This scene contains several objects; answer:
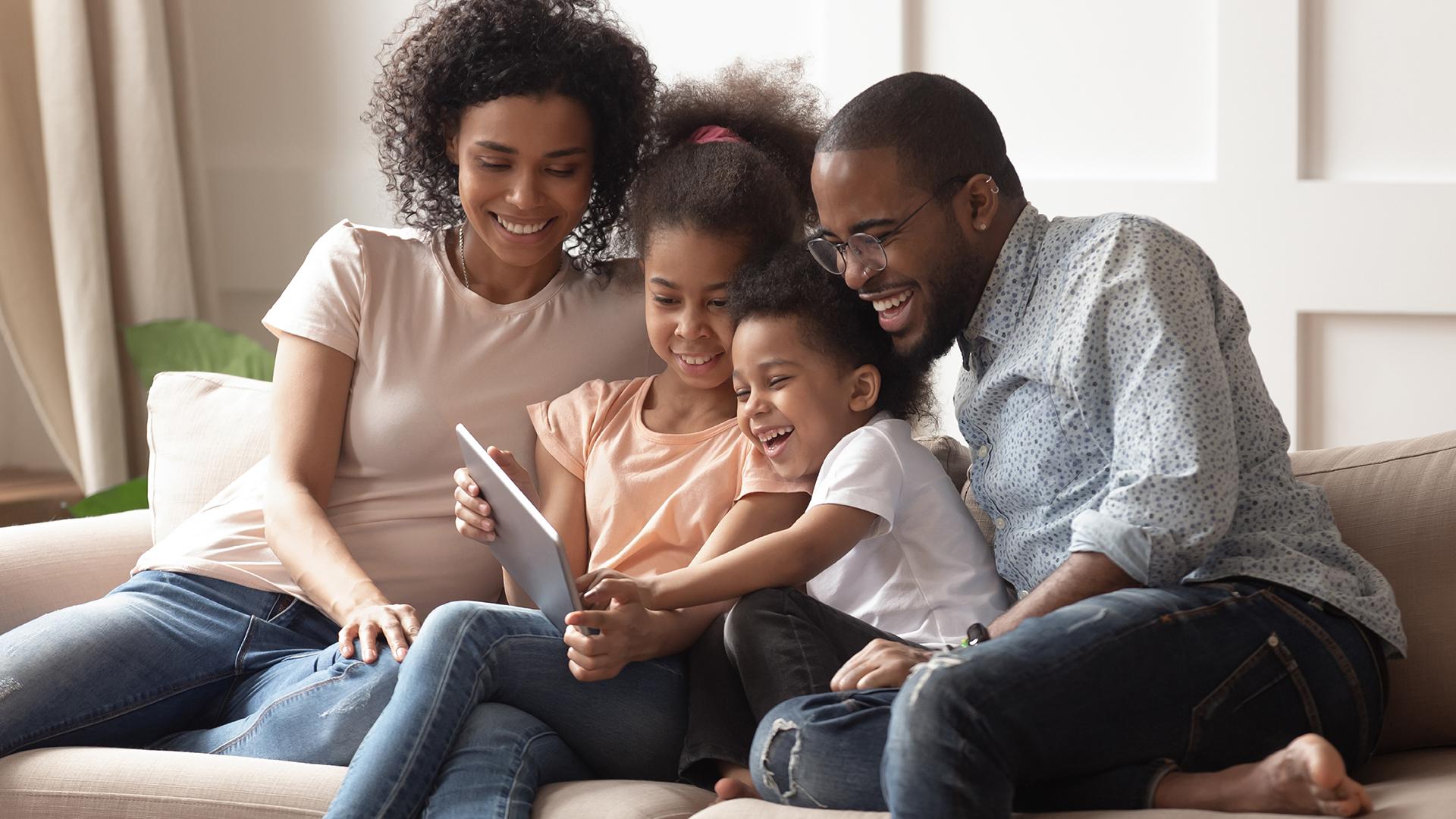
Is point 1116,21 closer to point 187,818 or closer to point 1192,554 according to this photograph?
point 1192,554

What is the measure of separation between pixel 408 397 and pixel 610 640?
0.58 metres

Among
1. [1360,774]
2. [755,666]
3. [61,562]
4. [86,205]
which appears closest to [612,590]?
[755,666]

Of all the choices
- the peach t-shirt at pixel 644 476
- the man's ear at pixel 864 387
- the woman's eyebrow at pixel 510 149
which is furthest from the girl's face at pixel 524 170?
the man's ear at pixel 864 387

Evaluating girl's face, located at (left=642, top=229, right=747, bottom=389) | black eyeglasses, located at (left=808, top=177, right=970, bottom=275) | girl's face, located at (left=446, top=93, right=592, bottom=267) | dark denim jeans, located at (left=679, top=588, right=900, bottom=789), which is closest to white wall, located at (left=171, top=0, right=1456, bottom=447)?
girl's face, located at (left=446, top=93, right=592, bottom=267)

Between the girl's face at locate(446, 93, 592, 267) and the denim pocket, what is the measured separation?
3.50ft

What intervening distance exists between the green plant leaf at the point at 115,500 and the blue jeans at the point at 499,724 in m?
1.49

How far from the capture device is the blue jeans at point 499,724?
1460mm

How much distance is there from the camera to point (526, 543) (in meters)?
1.49

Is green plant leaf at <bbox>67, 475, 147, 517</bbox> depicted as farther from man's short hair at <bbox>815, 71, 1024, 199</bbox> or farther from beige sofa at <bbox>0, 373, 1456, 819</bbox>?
man's short hair at <bbox>815, 71, 1024, 199</bbox>

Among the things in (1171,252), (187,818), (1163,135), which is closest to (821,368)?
(1171,252)

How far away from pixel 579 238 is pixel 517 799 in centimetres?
89

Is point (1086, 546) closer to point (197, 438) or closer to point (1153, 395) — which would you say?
point (1153, 395)

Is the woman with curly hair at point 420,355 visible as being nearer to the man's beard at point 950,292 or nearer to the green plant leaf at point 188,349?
the man's beard at point 950,292

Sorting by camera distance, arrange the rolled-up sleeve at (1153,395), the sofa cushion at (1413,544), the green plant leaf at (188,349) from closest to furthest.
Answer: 1. the rolled-up sleeve at (1153,395)
2. the sofa cushion at (1413,544)
3. the green plant leaf at (188,349)
